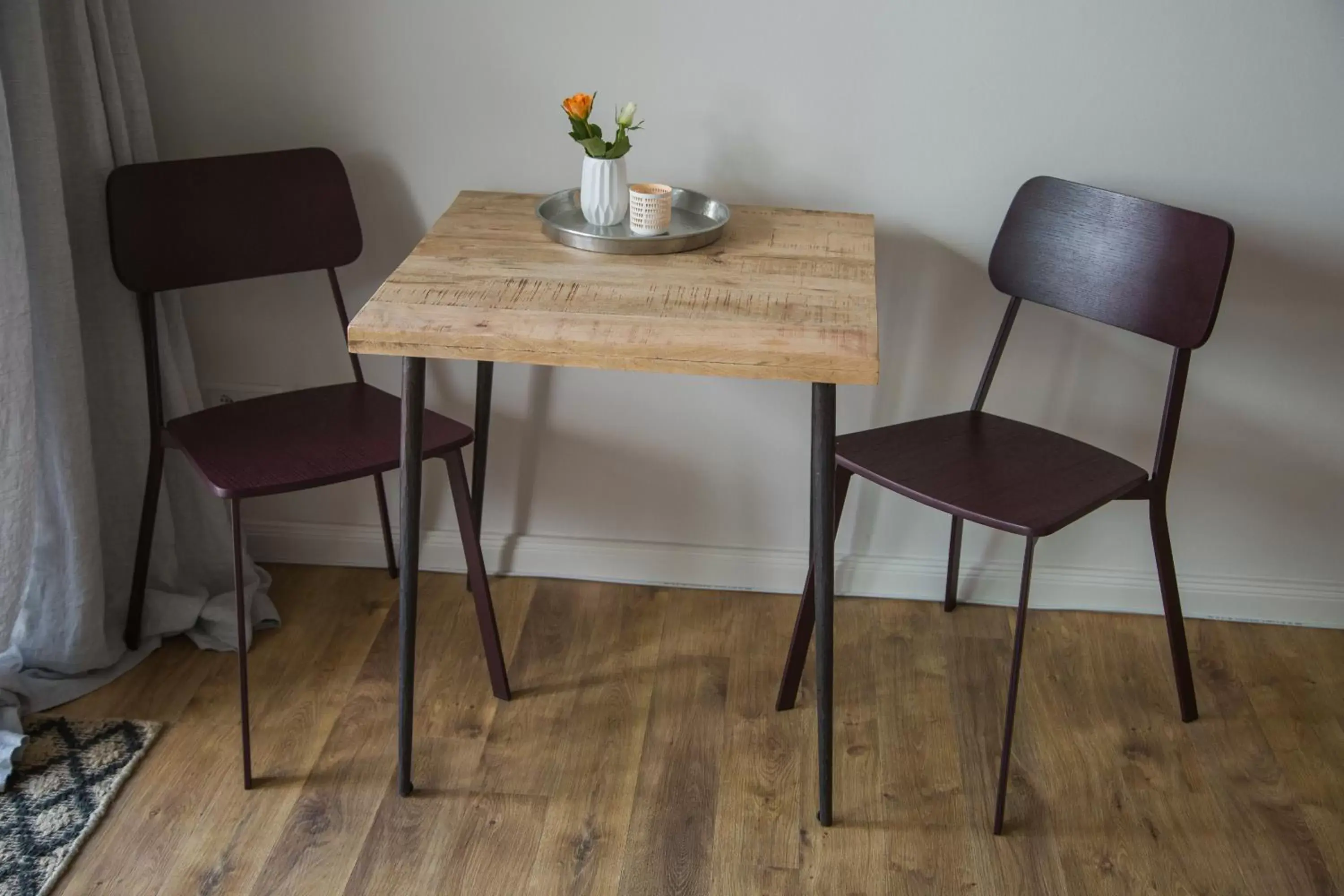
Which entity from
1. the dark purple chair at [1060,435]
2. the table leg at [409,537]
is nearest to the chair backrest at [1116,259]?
the dark purple chair at [1060,435]

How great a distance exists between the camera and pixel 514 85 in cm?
214

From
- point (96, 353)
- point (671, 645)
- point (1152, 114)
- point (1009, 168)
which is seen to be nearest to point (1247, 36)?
point (1152, 114)

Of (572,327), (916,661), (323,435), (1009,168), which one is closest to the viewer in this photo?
(572,327)

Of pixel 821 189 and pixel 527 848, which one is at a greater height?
pixel 821 189

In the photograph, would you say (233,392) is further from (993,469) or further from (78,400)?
(993,469)

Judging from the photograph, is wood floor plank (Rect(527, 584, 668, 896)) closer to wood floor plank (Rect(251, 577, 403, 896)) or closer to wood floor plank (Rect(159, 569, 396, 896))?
wood floor plank (Rect(251, 577, 403, 896))

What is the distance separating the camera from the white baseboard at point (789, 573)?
242cm

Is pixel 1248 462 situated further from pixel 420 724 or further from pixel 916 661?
pixel 420 724

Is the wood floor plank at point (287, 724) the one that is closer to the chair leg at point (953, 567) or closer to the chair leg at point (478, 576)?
the chair leg at point (478, 576)

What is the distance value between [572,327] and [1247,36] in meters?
1.23

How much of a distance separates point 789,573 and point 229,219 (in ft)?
3.99

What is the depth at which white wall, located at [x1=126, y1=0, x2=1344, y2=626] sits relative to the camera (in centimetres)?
206

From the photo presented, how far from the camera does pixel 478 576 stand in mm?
2008

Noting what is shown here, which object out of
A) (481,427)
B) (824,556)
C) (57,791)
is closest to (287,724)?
(57,791)
